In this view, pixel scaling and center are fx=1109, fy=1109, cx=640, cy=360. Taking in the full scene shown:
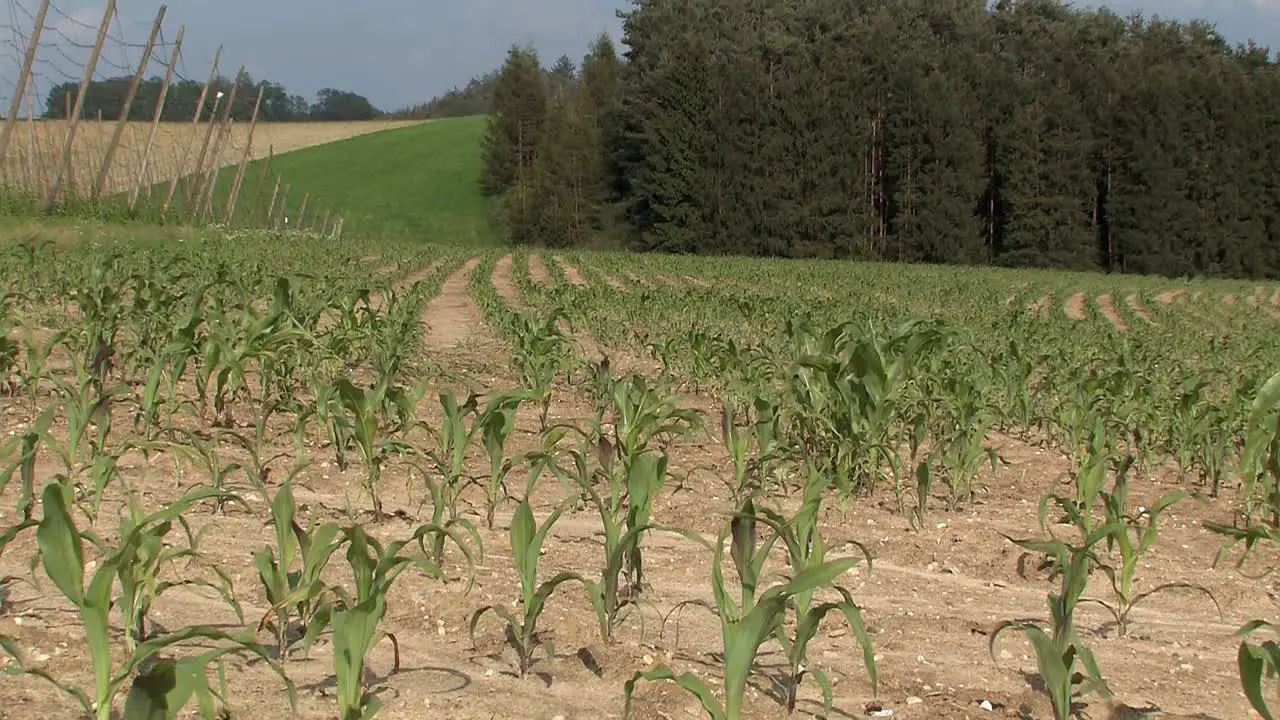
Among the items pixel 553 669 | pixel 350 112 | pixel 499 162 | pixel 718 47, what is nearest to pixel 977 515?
pixel 553 669

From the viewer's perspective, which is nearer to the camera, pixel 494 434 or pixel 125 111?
pixel 494 434

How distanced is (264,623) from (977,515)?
112 inches

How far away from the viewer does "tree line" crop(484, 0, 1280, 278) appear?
111 feet

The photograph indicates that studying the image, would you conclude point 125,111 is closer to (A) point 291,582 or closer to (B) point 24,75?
(B) point 24,75

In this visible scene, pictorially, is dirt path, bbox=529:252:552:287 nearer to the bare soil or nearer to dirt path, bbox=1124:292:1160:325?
dirt path, bbox=1124:292:1160:325

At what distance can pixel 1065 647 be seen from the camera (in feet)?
8.25

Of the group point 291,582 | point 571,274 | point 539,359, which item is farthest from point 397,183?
point 291,582

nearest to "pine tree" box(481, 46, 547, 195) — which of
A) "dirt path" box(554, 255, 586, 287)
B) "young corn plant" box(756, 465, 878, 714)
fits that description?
"dirt path" box(554, 255, 586, 287)

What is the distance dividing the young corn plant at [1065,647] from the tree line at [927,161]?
3386cm

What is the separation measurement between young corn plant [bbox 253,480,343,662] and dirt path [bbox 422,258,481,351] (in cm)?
477

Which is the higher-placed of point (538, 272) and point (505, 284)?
point (538, 272)

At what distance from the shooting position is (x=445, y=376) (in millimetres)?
6750

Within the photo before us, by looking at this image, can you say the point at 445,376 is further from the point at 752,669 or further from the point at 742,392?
the point at 752,669

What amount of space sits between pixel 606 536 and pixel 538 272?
18964 millimetres
